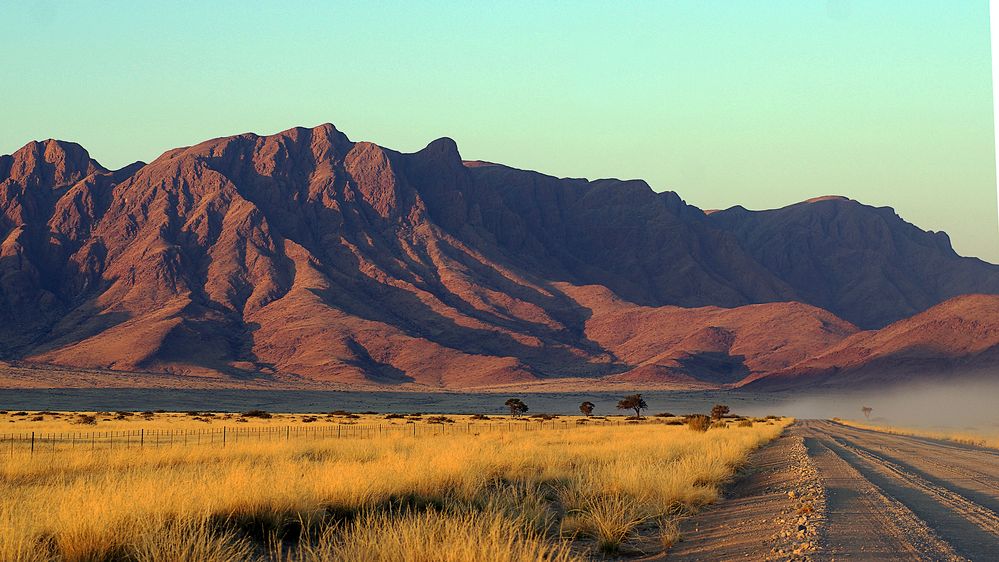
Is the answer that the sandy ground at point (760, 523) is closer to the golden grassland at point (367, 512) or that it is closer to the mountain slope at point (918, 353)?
the golden grassland at point (367, 512)

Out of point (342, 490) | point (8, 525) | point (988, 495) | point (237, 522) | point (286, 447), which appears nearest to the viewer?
point (8, 525)

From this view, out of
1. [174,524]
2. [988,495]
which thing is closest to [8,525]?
[174,524]

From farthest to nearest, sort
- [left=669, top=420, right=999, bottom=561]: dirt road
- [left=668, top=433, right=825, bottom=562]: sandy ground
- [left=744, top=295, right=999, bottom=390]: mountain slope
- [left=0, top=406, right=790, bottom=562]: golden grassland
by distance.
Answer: [left=744, top=295, right=999, bottom=390]: mountain slope, [left=668, top=433, right=825, bottom=562]: sandy ground, [left=669, top=420, right=999, bottom=561]: dirt road, [left=0, top=406, right=790, bottom=562]: golden grassland

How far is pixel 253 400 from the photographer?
150 meters

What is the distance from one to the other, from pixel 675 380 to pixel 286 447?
519 feet

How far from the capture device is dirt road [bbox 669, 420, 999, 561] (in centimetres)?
1351

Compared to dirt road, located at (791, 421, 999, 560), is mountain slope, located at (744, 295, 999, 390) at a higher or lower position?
higher

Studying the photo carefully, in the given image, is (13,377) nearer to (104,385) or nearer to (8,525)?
(104,385)

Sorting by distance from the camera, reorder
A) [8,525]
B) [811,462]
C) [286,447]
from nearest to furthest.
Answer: [8,525] < [811,462] < [286,447]

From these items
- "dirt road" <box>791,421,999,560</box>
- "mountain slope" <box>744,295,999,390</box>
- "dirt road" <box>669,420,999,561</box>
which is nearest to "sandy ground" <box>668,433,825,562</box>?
"dirt road" <box>669,420,999,561</box>

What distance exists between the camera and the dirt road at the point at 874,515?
1351 centimetres

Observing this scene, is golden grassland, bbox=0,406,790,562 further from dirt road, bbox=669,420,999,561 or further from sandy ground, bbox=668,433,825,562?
dirt road, bbox=669,420,999,561

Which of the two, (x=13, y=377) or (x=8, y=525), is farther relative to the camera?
(x=13, y=377)

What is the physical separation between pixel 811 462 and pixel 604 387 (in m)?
153
